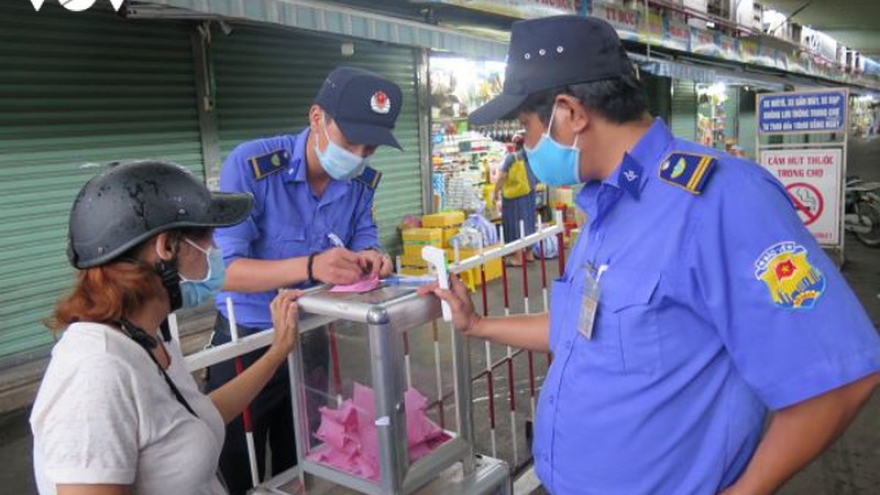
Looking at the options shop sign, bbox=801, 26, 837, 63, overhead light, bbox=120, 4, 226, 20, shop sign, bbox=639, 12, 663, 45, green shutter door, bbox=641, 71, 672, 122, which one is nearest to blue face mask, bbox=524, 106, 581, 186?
overhead light, bbox=120, 4, 226, 20

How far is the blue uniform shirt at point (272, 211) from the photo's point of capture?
2.21m

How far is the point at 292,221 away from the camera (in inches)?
90.6

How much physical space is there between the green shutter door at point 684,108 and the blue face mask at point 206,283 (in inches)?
553

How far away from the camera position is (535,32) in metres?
1.47

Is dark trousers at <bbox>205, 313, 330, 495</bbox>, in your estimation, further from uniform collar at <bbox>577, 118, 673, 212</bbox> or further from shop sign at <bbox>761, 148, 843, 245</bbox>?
shop sign at <bbox>761, 148, 843, 245</bbox>

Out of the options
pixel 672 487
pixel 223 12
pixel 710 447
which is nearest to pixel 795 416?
pixel 710 447

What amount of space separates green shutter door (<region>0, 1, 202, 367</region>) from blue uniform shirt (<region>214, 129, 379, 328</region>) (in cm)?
306

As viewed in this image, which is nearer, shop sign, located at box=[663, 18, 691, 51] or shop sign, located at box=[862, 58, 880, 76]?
shop sign, located at box=[663, 18, 691, 51]

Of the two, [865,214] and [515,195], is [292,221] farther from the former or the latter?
[865,214]

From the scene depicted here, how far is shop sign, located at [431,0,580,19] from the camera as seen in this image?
6.98 m

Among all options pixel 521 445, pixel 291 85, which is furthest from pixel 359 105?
pixel 291 85

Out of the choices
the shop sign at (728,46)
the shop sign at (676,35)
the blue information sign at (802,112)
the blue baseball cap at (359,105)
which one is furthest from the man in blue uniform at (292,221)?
the shop sign at (728,46)

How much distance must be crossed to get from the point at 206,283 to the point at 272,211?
724 mm

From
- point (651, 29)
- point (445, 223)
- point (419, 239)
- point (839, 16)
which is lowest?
point (419, 239)
